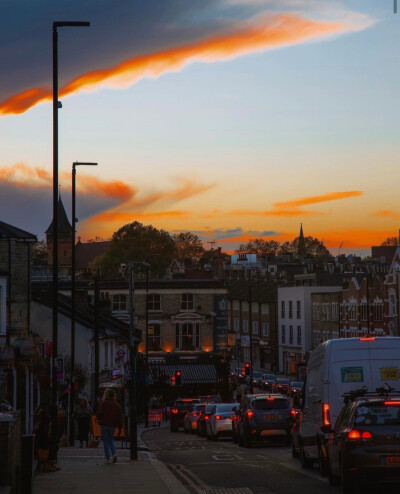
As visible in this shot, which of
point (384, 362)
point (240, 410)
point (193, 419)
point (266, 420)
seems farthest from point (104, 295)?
point (384, 362)

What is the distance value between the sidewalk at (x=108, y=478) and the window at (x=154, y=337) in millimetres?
71983

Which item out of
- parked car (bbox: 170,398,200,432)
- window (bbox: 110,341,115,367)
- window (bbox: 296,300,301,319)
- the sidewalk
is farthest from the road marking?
window (bbox: 296,300,301,319)

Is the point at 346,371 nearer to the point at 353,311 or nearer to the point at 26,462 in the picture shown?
the point at 26,462

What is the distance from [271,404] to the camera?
34656mm

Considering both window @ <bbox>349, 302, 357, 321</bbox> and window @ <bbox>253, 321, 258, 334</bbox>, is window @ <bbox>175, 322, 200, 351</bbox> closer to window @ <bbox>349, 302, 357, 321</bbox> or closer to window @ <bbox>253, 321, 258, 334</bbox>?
window @ <bbox>349, 302, 357, 321</bbox>

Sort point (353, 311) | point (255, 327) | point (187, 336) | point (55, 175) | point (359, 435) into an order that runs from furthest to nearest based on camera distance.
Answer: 1. point (255, 327)
2. point (353, 311)
3. point (187, 336)
4. point (55, 175)
5. point (359, 435)

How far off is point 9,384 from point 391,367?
1874 centimetres

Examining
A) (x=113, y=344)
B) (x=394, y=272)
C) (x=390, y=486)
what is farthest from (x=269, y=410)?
(x=394, y=272)

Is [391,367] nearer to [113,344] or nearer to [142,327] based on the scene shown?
[113,344]

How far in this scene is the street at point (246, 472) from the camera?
1914 centimetres

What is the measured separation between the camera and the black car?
1642 centimetres

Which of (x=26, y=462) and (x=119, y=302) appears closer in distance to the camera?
(x=26, y=462)

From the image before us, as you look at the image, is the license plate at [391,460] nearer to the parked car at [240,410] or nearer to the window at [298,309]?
the parked car at [240,410]

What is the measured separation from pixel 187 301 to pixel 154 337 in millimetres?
4938
